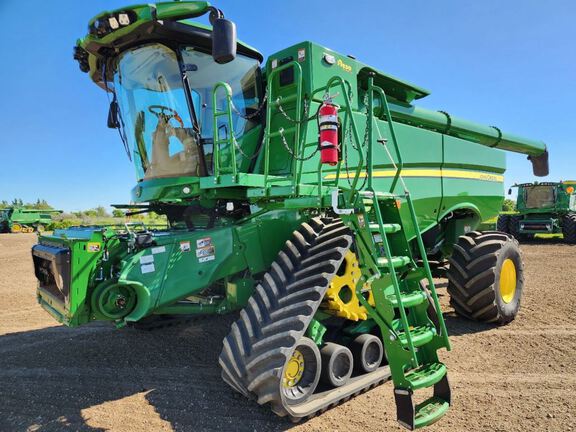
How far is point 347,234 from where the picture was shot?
3.22m

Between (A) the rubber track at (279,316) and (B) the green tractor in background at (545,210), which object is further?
(B) the green tractor in background at (545,210)

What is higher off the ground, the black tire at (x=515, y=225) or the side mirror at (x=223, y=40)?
the side mirror at (x=223, y=40)

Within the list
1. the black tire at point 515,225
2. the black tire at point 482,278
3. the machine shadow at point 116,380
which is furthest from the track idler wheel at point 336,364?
the black tire at point 515,225

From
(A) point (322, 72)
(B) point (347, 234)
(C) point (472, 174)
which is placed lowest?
(B) point (347, 234)

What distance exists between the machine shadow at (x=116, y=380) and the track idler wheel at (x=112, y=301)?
744mm

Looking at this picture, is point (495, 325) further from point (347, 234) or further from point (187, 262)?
point (187, 262)

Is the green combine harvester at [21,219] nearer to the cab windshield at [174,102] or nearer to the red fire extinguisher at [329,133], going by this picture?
the cab windshield at [174,102]

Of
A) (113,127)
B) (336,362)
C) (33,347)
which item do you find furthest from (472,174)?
(33,347)

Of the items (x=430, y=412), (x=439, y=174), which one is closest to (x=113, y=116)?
(x=439, y=174)

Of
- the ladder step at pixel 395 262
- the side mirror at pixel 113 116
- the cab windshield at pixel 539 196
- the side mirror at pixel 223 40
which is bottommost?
the ladder step at pixel 395 262

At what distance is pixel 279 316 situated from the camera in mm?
2846

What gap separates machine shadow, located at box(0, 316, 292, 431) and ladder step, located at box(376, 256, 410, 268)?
1.32m

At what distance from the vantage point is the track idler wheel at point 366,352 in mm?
3402

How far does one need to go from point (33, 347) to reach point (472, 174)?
6.09 m
